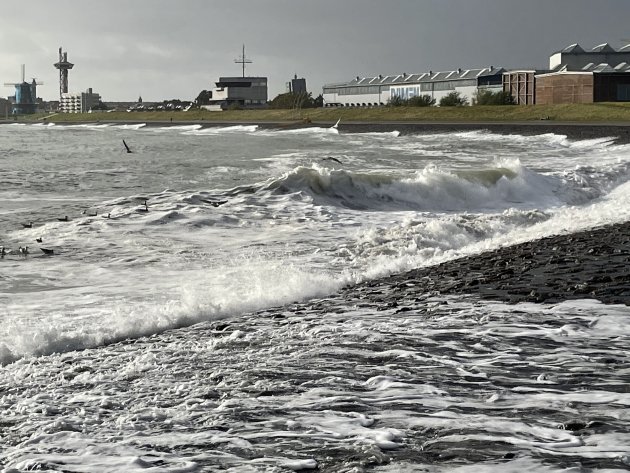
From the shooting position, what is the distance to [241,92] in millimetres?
182250

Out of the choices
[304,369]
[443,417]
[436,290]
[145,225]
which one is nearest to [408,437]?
[443,417]

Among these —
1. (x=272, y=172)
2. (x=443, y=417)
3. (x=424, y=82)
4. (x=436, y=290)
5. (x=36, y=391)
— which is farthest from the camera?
(x=424, y=82)

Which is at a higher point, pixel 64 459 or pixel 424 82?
pixel 424 82

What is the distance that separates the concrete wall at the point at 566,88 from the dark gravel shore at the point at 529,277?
76.8 metres

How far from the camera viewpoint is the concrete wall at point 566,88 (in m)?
84.9

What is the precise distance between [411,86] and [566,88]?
42707 millimetres

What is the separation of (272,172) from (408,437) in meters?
27.6

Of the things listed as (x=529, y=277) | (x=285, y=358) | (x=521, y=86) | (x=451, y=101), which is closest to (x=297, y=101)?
(x=451, y=101)

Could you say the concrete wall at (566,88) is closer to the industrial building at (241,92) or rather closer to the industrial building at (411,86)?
the industrial building at (411,86)

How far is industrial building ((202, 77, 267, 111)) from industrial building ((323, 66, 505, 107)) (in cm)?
2924

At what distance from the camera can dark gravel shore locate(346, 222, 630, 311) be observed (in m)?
9.18

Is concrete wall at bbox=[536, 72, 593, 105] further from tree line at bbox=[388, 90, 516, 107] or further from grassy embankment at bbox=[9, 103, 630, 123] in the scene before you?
grassy embankment at bbox=[9, 103, 630, 123]

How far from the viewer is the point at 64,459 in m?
5.05

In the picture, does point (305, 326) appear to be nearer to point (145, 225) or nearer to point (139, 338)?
point (139, 338)
